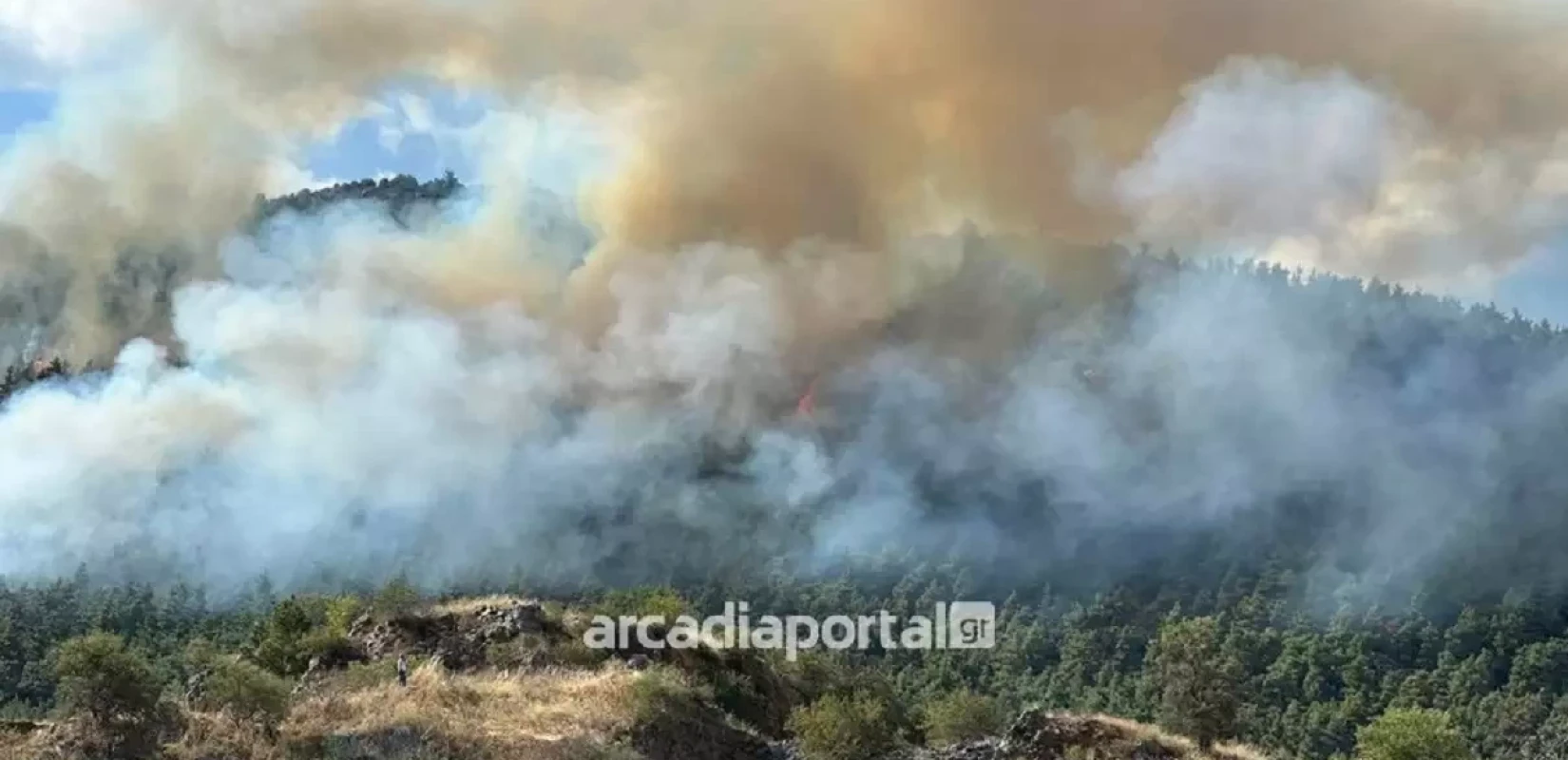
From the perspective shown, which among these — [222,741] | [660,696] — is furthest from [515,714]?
[222,741]

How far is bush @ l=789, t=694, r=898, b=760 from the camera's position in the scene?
82.4 feet

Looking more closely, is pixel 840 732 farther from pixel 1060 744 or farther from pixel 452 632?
pixel 452 632

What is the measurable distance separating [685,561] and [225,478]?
39803 mm

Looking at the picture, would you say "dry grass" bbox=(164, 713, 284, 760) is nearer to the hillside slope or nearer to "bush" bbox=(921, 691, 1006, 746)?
the hillside slope

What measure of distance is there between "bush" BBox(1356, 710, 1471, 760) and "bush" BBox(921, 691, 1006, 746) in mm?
9340

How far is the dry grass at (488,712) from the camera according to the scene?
2152 centimetres

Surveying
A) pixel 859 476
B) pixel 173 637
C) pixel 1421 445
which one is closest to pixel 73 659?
pixel 173 637

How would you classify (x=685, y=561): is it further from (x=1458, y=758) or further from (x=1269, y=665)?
(x=1458, y=758)

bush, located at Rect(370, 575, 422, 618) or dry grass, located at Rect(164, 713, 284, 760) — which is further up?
bush, located at Rect(370, 575, 422, 618)

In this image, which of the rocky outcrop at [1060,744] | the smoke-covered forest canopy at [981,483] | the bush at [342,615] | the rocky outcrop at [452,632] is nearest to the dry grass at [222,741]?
the rocky outcrop at [452,632]

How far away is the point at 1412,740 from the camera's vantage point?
29.9 m

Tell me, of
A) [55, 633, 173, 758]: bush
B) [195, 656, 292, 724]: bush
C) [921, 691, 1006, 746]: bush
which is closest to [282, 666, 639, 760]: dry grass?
[195, 656, 292, 724]: bush

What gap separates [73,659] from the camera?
68.6 feet

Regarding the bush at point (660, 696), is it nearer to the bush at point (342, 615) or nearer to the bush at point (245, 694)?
the bush at point (245, 694)
